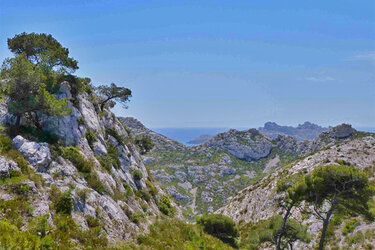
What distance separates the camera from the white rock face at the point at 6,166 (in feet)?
59.2

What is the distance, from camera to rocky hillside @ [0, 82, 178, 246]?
1727cm

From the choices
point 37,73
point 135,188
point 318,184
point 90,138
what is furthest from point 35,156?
point 318,184

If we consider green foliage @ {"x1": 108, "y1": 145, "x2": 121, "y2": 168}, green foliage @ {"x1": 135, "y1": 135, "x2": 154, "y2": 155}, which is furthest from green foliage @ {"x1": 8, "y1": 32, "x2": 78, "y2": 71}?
green foliage @ {"x1": 135, "y1": 135, "x2": 154, "y2": 155}

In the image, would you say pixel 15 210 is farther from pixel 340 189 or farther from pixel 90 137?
pixel 340 189

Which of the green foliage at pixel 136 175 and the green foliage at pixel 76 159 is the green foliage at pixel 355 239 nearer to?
the green foliage at pixel 136 175

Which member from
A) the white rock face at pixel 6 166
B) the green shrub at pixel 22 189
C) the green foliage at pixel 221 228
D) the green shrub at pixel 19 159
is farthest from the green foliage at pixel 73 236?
the green foliage at pixel 221 228

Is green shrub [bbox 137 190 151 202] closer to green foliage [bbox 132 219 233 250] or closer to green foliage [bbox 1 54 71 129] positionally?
green foliage [bbox 132 219 233 250]

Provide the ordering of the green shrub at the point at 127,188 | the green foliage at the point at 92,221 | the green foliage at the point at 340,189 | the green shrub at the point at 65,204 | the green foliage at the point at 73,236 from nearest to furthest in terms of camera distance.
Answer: the green foliage at the point at 73,236 < the green shrub at the point at 65,204 < the green foliage at the point at 92,221 < the green foliage at the point at 340,189 < the green shrub at the point at 127,188

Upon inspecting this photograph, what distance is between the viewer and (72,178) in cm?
2294

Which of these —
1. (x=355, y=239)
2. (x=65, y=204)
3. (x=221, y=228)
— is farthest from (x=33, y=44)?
(x=355, y=239)

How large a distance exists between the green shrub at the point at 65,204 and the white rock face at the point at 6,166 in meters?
4.17

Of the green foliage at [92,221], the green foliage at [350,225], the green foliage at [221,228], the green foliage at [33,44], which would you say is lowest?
the green foliage at [221,228]

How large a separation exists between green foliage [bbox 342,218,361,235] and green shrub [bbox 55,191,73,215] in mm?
35986

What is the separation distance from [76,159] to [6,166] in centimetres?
750
